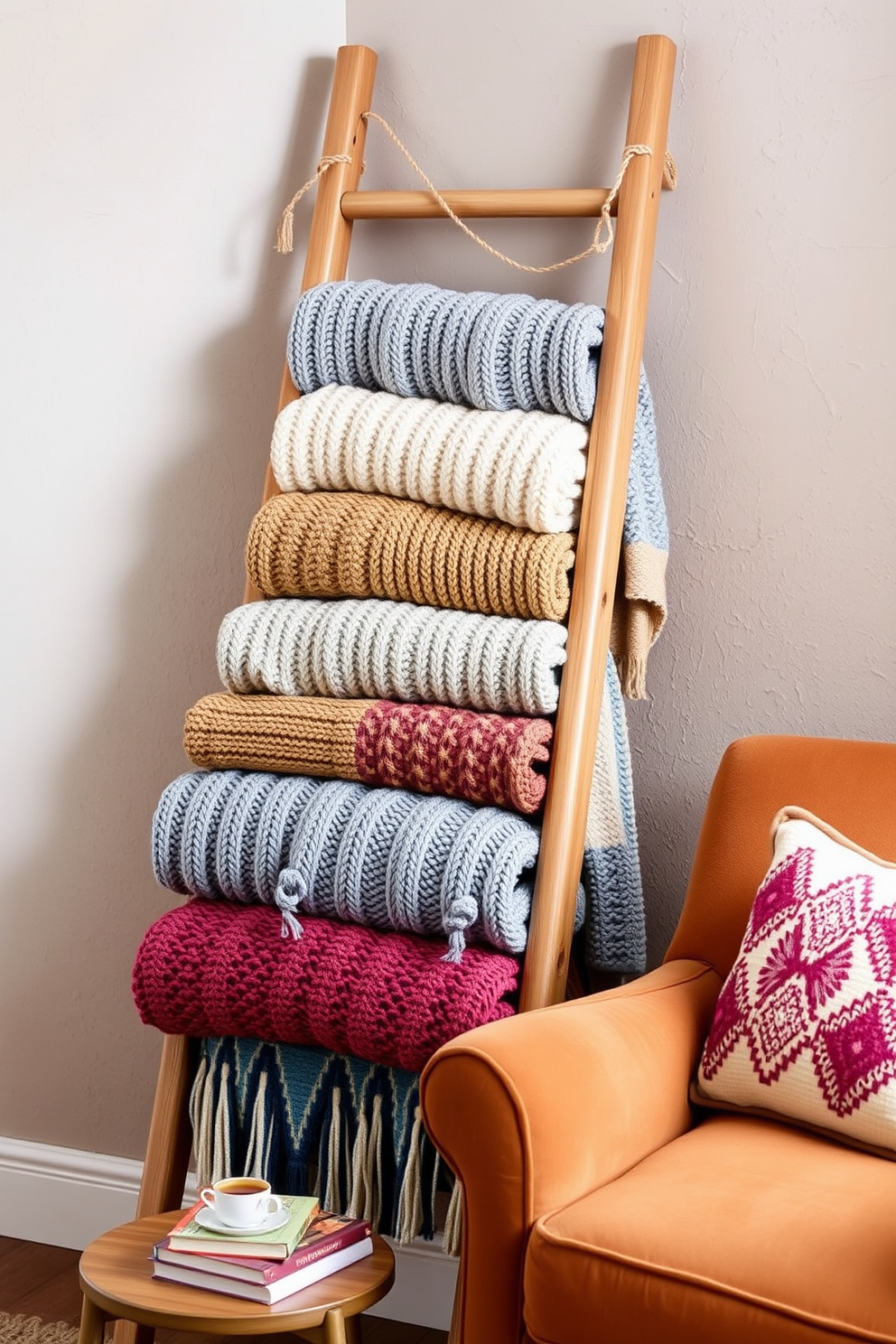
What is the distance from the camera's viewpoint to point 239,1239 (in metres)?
1.10

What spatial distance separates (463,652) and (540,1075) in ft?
1.52

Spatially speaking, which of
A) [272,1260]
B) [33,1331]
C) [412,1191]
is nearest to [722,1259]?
[272,1260]

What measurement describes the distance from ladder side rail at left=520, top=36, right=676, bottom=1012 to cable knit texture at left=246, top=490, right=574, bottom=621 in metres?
0.03

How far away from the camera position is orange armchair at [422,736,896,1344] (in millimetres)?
877

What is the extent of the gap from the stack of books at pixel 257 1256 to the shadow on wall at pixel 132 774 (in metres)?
0.67

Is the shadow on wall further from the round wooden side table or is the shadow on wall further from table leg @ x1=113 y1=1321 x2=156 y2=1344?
the round wooden side table

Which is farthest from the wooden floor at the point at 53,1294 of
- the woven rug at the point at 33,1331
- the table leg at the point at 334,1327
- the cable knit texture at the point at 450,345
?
the cable knit texture at the point at 450,345

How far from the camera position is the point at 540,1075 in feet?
3.33

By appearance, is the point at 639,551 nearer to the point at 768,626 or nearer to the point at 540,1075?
the point at 768,626

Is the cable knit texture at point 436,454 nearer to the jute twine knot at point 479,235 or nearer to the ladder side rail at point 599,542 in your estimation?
the ladder side rail at point 599,542

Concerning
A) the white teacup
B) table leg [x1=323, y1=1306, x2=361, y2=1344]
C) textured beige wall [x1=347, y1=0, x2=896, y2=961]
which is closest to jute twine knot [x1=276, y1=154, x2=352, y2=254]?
textured beige wall [x1=347, y1=0, x2=896, y2=961]

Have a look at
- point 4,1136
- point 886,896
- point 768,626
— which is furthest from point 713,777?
point 4,1136

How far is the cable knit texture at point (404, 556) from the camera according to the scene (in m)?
1.34

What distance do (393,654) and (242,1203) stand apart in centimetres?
53
